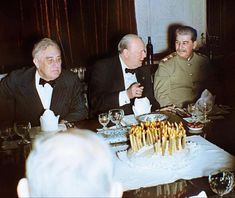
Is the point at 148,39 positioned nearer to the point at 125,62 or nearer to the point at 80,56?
the point at 80,56

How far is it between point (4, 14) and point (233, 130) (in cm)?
344

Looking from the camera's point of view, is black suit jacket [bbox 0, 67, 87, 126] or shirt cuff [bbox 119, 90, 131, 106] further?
shirt cuff [bbox 119, 90, 131, 106]

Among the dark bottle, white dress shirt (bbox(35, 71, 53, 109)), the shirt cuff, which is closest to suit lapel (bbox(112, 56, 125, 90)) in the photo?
the shirt cuff

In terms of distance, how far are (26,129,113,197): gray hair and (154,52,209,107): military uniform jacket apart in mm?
3325

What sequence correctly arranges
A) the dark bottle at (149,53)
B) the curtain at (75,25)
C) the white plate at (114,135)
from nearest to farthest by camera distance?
the white plate at (114,135)
the curtain at (75,25)
the dark bottle at (149,53)

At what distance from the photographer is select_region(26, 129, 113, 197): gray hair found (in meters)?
0.99

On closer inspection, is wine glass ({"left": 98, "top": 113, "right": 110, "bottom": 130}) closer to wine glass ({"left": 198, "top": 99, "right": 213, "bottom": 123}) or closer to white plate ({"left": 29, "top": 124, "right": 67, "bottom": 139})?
white plate ({"left": 29, "top": 124, "right": 67, "bottom": 139})

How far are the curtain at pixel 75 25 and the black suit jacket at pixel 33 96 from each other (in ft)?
5.52

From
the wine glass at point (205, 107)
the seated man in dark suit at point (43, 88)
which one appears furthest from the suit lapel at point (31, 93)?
the wine glass at point (205, 107)

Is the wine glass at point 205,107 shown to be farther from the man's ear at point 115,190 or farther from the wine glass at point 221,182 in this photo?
the man's ear at point 115,190

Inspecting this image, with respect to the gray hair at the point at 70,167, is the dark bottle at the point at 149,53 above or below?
below

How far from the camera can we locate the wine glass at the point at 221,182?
1.90 m

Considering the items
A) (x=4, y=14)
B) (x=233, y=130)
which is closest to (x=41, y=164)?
(x=233, y=130)

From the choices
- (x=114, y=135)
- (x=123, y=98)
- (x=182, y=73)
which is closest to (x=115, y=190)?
(x=114, y=135)
